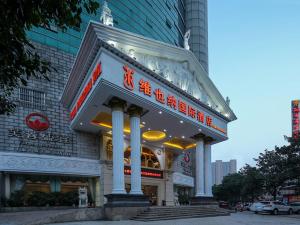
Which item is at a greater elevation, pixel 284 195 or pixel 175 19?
pixel 175 19

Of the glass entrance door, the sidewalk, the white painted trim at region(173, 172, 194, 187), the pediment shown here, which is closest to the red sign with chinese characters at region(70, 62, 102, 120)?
the pediment

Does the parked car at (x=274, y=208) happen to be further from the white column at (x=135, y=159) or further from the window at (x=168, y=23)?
the window at (x=168, y=23)

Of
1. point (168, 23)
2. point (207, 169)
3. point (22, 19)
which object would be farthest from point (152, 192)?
point (22, 19)

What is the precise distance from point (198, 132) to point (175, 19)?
33362 mm

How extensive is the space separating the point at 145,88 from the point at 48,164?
9907 mm

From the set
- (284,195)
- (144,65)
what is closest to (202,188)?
(144,65)

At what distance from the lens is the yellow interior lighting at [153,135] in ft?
103

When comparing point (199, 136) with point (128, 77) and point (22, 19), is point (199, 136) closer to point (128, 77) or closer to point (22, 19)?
point (128, 77)

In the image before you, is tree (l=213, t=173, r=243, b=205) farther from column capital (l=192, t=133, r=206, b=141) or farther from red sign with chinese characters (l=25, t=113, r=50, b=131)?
red sign with chinese characters (l=25, t=113, r=50, b=131)

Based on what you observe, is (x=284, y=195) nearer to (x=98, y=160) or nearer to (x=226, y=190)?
(x=226, y=190)

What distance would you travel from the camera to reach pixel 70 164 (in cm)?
2845

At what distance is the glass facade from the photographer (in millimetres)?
31000

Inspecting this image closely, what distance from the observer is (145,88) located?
2253 centimetres

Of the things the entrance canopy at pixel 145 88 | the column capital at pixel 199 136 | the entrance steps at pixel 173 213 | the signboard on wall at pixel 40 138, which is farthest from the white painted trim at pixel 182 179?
the signboard on wall at pixel 40 138
